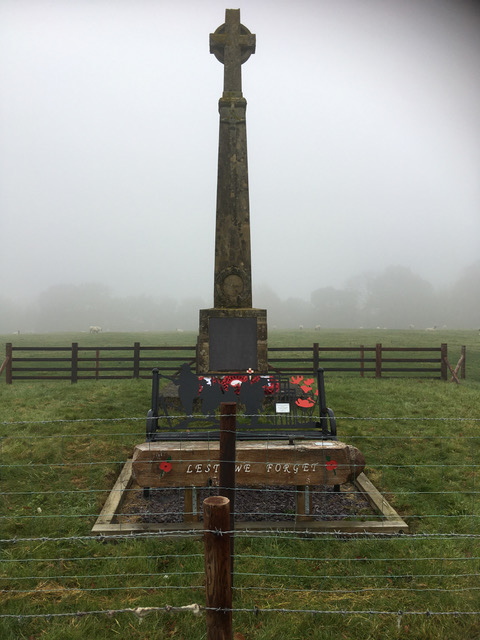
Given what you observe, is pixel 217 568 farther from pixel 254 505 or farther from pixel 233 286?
pixel 233 286

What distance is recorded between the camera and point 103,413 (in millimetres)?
9711

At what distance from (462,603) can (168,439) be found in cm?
358

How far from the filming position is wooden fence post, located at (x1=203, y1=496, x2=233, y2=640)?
8.27 feet

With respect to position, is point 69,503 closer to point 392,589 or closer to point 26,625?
point 26,625

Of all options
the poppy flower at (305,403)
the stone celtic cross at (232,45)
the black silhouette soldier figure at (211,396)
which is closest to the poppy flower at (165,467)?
the black silhouette soldier figure at (211,396)

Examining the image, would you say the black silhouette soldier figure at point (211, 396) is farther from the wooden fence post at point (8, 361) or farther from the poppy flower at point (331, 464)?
the wooden fence post at point (8, 361)

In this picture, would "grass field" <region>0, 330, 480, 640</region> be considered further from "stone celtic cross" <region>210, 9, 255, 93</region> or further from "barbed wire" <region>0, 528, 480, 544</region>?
"stone celtic cross" <region>210, 9, 255, 93</region>

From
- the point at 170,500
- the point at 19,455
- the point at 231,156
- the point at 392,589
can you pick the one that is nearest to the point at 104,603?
the point at 170,500

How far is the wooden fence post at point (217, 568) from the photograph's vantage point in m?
2.52

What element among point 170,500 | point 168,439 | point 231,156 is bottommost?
point 170,500

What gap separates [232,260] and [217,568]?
8576mm

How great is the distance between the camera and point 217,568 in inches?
99.7

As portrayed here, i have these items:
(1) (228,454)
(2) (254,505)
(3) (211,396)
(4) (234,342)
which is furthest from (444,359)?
(1) (228,454)

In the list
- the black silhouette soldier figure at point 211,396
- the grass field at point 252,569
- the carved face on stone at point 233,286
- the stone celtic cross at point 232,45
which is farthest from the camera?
the stone celtic cross at point 232,45
